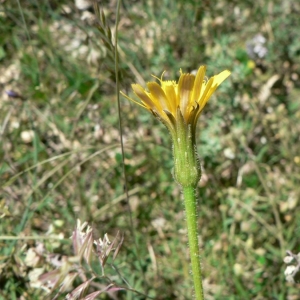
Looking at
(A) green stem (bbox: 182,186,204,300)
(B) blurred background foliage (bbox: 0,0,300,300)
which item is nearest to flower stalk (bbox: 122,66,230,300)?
(A) green stem (bbox: 182,186,204,300)

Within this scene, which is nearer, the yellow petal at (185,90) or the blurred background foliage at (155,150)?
the yellow petal at (185,90)

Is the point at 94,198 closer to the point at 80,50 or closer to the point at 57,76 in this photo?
the point at 57,76

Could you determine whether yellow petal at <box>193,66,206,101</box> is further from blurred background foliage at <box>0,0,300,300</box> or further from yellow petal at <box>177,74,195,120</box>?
blurred background foliage at <box>0,0,300,300</box>

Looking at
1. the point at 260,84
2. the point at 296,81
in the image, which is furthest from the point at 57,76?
the point at 296,81

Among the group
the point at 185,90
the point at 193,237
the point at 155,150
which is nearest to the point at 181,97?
the point at 185,90

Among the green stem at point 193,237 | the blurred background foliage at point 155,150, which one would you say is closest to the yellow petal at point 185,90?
the green stem at point 193,237

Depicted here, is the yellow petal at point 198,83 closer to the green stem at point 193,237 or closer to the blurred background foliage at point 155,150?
the green stem at point 193,237
